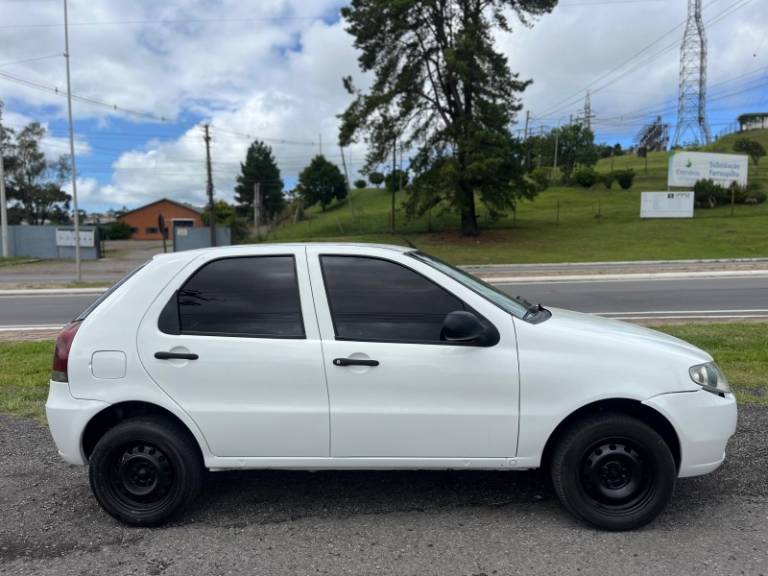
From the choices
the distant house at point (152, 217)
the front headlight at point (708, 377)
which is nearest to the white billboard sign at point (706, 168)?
the front headlight at point (708, 377)

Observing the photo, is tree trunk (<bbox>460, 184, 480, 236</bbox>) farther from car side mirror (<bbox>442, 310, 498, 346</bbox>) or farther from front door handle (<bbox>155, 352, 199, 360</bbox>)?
front door handle (<bbox>155, 352, 199, 360</bbox>)

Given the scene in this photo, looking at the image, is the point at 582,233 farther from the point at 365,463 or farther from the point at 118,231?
the point at 118,231

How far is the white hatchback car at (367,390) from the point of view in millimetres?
3262

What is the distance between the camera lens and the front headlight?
3303 millimetres

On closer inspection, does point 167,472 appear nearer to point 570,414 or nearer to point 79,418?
point 79,418

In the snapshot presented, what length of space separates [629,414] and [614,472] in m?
0.34

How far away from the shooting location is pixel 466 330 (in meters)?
3.22

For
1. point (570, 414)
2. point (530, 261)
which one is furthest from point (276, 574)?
point (530, 261)

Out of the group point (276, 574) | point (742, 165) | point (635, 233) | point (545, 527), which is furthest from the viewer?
point (742, 165)

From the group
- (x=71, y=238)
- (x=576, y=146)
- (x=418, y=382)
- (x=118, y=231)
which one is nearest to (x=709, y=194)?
(x=576, y=146)

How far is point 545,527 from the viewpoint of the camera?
335 centimetres

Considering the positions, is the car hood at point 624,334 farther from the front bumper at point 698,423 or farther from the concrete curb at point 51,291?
the concrete curb at point 51,291

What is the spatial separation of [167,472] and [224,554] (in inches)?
24.7

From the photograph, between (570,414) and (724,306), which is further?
(724,306)
